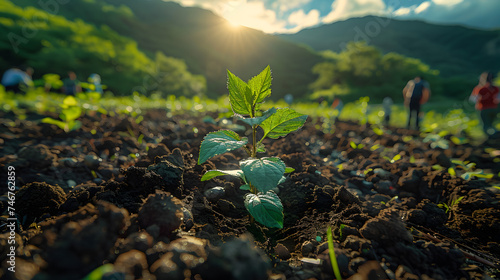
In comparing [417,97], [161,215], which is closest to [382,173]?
[161,215]

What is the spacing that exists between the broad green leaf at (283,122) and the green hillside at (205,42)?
1509 inches

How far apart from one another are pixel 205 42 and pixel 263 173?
55.6 meters

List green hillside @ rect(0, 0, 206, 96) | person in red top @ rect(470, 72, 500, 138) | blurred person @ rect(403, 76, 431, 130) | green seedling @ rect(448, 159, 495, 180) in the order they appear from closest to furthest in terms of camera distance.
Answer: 1. green seedling @ rect(448, 159, 495, 180)
2. person in red top @ rect(470, 72, 500, 138)
3. blurred person @ rect(403, 76, 431, 130)
4. green hillside @ rect(0, 0, 206, 96)

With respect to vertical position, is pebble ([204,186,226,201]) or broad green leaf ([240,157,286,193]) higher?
broad green leaf ([240,157,286,193])

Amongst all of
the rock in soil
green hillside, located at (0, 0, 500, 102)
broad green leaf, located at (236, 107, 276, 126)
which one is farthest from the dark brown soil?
green hillside, located at (0, 0, 500, 102)

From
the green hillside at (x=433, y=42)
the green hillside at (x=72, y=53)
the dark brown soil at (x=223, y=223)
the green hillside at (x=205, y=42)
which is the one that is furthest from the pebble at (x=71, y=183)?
the green hillside at (x=433, y=42)

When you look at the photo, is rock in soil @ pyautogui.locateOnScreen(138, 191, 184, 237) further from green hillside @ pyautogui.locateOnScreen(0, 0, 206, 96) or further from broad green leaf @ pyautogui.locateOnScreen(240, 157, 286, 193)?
green hillside @ pyautogui.locateOnScreen(0, 0, 206, 96)

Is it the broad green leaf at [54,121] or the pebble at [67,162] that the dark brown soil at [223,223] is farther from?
the broad green leaf at [54,121]

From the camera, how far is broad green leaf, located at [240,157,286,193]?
89 cm

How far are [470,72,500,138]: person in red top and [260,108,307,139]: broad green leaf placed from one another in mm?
7546

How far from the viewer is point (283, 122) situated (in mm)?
1175

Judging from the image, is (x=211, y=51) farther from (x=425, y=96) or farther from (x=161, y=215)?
(x=161, y=215)

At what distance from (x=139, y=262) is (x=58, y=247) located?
235 mm

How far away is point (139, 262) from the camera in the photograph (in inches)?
29.5
